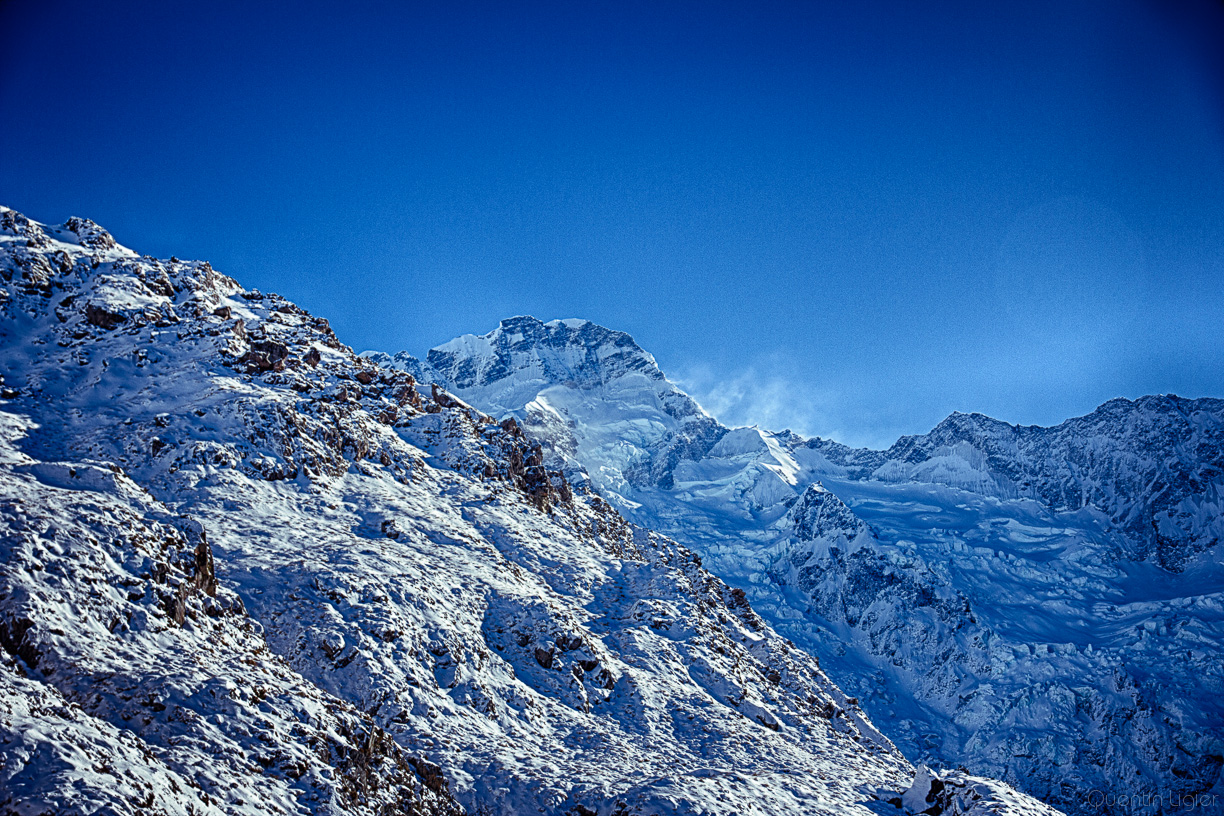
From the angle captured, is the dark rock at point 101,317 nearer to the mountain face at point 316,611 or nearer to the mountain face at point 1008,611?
the mountain face at point 316,611

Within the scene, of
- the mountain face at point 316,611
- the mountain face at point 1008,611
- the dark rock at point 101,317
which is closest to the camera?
the mountain face at point 316,611

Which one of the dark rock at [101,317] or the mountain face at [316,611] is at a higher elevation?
the dark rock at [101,317]

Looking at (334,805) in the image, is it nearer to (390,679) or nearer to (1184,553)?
(390,679)

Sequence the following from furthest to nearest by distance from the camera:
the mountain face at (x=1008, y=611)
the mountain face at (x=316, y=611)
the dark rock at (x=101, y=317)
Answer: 1. the mountain face at (x=1008, y=611)
2. the dark rock at (x=101, y=317)
3. the mountain face at (x=316, y=611)

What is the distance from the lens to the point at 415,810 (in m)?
18.8

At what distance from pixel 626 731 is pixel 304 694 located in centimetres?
1630

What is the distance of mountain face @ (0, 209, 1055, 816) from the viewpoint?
15789 millimetres

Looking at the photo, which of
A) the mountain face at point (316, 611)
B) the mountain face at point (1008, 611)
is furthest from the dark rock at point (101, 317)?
the mountain face at point (1008, 611)

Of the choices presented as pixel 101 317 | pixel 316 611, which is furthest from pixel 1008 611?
pixel 101 317

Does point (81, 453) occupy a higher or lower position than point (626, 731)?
higher

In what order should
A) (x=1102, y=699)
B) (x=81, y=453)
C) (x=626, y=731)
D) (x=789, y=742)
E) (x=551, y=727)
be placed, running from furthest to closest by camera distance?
1. (x=1102, y=699)
2. (x=789, y=742)
3. (x=81, y=453)
4. (x=626, y=731)
5. (x=551, y=727)

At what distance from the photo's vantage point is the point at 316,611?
2612 centimetres

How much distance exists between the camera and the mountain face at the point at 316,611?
15789mm

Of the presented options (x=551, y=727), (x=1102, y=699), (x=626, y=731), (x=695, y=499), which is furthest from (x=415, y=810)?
(x=695, y=499)
